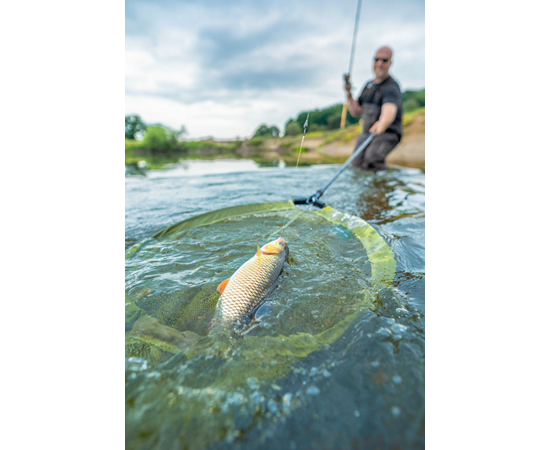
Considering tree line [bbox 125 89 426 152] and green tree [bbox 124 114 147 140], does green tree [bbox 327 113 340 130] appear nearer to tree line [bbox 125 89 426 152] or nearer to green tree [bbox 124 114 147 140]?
tree line [bbox 125 89 426 152]

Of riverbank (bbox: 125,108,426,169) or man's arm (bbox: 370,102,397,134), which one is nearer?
man's arm (bbox: 370,102,397,134)

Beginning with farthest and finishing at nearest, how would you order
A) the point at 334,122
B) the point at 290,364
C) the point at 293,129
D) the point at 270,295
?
the point at 293,129, the point at 334,122, the point at 270,295, the point at 290,364

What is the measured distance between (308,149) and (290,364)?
3081 cm

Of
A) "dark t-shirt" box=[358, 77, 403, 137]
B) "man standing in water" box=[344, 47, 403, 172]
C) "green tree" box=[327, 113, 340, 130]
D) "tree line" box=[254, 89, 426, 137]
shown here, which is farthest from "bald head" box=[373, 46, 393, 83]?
"green tree" box=[327, 113, 340, 130]

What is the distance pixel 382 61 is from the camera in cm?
692

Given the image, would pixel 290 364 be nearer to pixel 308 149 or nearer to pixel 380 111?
pixel 380 111

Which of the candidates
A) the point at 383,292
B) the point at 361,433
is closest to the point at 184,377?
the point at 361,433

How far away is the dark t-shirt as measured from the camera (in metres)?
6.93

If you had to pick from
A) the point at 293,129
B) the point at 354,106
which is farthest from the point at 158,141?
the point at 354,106

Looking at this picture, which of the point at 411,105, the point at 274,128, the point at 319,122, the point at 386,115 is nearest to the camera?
the point at 386,115

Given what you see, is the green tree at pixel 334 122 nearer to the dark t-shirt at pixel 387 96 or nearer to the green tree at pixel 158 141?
the green tree at pixel 158 141

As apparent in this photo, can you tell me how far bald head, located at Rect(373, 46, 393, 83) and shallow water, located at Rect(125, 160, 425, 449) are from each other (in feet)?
20.6
